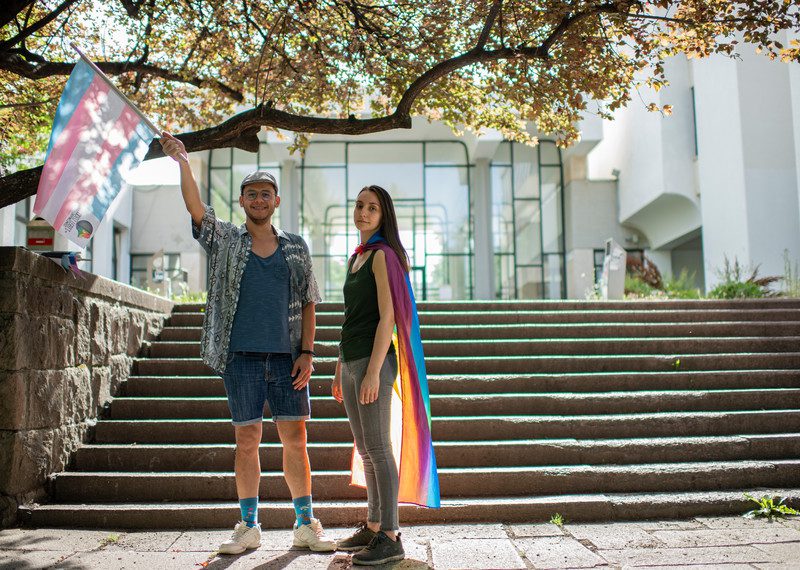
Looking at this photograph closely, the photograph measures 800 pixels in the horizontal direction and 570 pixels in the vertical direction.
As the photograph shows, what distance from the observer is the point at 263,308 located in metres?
3.69

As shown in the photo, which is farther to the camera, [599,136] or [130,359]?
[599,136]

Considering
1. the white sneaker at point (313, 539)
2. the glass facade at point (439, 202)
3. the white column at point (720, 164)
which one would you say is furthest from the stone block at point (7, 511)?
the glass facade at point (439, 202)

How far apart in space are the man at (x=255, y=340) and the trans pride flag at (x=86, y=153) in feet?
2.06

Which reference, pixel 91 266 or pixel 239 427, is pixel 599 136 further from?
pixel 239 427

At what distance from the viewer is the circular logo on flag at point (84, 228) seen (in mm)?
3924

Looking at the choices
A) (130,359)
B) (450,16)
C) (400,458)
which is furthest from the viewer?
(450,16)

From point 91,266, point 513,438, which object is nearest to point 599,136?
point 91,266

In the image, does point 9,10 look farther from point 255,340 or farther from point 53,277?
point 255,340

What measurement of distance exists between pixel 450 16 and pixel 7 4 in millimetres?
3813

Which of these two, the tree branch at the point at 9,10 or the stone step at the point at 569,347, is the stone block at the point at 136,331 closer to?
the stone step at the point at 569,347

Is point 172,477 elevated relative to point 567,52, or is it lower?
lower

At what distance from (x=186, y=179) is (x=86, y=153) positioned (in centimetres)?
82

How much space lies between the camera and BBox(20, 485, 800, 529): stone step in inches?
173

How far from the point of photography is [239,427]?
3.64 metres
